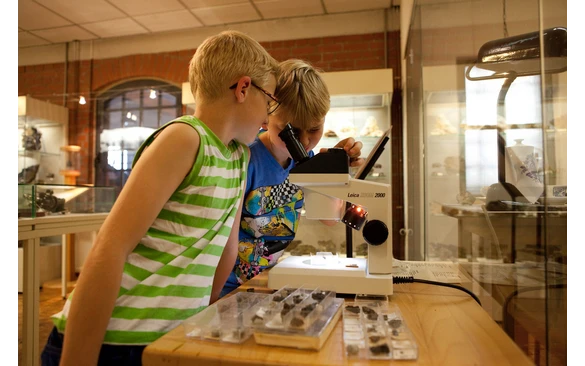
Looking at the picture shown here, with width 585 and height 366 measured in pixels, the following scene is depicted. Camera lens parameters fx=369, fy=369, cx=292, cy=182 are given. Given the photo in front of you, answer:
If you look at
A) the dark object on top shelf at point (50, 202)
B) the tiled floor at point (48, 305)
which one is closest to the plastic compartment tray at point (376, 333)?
the dark object on top shelf at point (50, 202)

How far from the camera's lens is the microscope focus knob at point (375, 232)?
30.0 inches

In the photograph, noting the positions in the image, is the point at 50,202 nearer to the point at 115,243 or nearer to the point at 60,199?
the point at 60,199

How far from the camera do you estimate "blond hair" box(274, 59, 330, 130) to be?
1027mm

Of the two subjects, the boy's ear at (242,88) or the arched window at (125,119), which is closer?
the boy's ear at (242,88)

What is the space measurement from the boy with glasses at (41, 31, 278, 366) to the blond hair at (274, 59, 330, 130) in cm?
17

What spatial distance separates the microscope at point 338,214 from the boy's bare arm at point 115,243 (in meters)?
0.25

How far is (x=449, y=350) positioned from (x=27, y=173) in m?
4.58

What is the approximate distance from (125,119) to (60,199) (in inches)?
84.8

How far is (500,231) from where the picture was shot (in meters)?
0.75

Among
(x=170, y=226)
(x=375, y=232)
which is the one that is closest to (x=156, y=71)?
(x=170, y=226)

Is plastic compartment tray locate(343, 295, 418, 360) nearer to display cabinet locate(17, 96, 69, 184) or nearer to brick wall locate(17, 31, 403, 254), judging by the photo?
brick wall locate(17, 31, 403, 254)

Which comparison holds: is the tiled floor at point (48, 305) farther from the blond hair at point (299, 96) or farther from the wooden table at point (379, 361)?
the wooden table at point (379, 361)

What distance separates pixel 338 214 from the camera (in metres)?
0.82

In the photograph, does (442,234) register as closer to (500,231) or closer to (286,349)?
(500,231)
